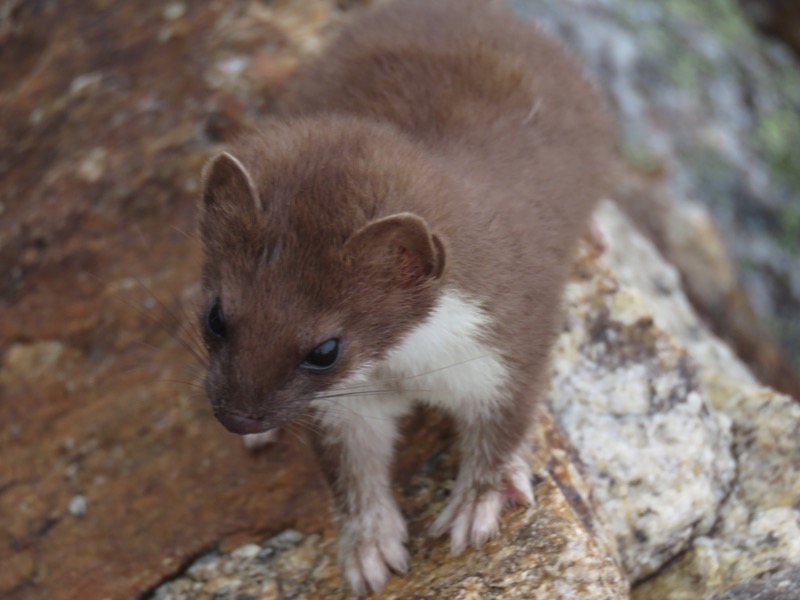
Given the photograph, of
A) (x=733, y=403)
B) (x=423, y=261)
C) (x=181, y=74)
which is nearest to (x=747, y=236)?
(x=733, y=403)

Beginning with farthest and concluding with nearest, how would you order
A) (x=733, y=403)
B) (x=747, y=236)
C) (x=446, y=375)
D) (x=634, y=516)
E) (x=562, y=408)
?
(x=747, y=236) < (x=733, y=403) < (x=562, y=408) < (x=634, y=516) < (x=446, y=375)

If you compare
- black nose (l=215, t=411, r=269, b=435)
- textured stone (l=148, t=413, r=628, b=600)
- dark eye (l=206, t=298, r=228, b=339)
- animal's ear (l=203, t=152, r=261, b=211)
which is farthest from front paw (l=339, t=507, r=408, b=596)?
animal's ear (l=203, t=152, r=261, b=211)

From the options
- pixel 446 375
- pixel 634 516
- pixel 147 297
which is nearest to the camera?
pixel 446 375

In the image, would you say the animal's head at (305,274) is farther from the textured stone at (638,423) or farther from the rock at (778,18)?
the rock at (778,18)

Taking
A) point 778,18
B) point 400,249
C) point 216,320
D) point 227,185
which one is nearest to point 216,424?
point 216,320

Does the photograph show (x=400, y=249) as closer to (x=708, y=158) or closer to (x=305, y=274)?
(x=305, y=274)

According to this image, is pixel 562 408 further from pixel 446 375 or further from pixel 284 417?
pixel 284 417
